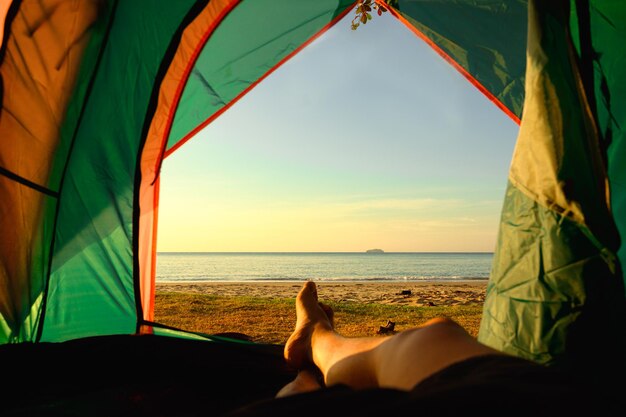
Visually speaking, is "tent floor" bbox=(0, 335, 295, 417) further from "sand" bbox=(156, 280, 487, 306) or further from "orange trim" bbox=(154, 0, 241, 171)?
"sand" bbox=(156, 280, 487, 306)

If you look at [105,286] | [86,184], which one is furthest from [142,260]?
[86,184]

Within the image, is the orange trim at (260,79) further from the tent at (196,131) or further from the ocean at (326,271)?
the ocean at (326,271)

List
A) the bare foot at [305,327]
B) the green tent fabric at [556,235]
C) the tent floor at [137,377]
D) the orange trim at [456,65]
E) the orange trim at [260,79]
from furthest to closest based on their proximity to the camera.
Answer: the orange trim at [260,79], the orange trim at [456,65], the bare foot at [305,327], the tent floor at [137,377], the green tent fabric at [556,235]

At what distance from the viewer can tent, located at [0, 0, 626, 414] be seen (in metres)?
1.10

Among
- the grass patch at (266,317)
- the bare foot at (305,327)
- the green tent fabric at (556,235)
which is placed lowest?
the grass patch at (266,317)

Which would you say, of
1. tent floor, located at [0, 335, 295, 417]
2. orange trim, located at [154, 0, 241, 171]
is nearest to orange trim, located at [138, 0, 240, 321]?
orange trim, located at [154, 0, 241, 171]

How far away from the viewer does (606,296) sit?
1.03m

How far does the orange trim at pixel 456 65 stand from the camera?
218 cm

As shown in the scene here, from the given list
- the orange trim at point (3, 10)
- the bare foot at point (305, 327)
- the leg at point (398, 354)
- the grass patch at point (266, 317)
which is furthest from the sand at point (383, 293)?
the orange trim at point (3, 10)

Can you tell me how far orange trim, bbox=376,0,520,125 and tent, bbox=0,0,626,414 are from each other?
0.01 metres

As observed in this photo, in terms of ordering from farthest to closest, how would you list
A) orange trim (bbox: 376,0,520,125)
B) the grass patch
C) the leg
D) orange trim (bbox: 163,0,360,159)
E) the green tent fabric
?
the grass patch
orange trim (bbox: 163,0,360,159)
orange trim (bbox: 376,0,520,125)
the green tent fabric
the leg

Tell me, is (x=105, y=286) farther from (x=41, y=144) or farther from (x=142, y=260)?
(x=41, y=144)

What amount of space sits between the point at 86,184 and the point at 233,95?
93 centimetres

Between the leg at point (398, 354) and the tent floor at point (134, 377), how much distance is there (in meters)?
0.32
